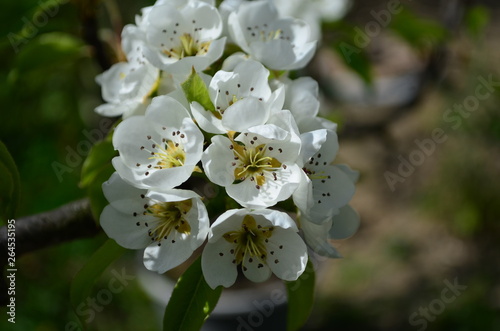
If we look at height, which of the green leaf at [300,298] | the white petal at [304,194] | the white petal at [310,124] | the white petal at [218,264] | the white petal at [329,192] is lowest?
the green leaf at [300,298]

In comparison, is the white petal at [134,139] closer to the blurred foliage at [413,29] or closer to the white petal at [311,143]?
the white petal at [311,143]

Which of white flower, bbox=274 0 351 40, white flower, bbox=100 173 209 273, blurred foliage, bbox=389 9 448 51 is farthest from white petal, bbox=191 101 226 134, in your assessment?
blurred foliage, bbox=389 9 448 51

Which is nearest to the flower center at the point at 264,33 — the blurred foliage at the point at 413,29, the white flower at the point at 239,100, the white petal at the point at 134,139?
the white flower at the point at 239,100

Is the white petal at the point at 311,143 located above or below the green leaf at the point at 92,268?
above

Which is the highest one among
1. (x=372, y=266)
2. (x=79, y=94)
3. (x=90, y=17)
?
(x=90, y=17)

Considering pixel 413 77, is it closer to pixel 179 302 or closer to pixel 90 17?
pixel 90 17

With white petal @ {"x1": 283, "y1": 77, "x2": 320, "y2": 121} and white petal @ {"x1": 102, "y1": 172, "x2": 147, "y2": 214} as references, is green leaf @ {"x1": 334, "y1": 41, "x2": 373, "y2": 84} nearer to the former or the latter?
white petal @ {"x1": 283, "y1": 77, "x2": 320, "y2": 121}

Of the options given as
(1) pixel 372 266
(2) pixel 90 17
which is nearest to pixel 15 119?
(2) pixel 90 17
